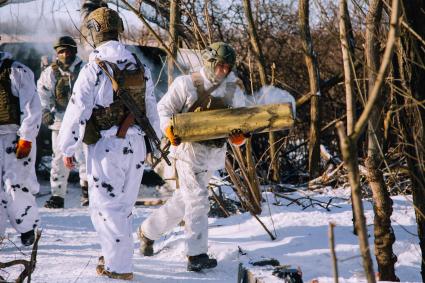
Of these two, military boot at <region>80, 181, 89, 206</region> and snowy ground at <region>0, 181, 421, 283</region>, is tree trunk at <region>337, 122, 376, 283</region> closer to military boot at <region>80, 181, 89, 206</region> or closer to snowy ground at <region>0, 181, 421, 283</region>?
snowy ground at <region>0, 181, 421, 283</region>

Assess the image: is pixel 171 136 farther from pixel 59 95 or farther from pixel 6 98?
pixel 59 95

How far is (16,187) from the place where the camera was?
5473mm

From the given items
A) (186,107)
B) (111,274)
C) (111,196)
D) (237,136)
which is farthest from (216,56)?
(111,274)

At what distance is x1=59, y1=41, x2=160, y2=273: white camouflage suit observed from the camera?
13.8 feet

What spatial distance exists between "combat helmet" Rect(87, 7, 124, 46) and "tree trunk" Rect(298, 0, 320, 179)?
4481mm

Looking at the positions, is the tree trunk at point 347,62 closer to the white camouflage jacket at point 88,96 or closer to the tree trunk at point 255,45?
the white camouflage jacket at point 88,96

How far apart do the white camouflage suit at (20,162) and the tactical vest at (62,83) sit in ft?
8.69

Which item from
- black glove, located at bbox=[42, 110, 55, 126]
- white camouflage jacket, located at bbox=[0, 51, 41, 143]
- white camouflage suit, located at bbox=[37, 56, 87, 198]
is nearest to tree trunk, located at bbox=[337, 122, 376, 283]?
white camouflage jacket, located at bbox=[0, 51, 41, 143]

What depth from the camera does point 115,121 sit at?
4293mm

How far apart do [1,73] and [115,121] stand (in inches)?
59.6

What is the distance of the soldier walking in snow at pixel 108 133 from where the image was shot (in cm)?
420

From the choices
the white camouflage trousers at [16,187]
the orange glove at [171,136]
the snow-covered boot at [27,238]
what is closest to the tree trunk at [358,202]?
the orange glove at [171,136]

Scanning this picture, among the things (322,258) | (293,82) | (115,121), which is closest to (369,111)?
(115,121)

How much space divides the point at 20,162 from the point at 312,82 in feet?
14.8
